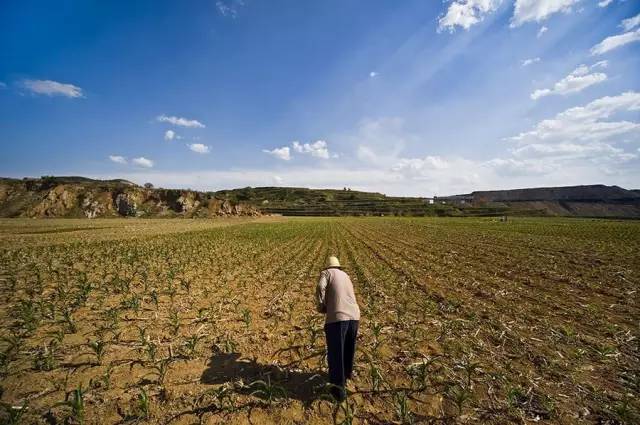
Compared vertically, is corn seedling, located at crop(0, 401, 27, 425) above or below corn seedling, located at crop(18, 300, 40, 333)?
below

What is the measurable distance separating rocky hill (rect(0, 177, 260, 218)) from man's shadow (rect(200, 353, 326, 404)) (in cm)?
7709

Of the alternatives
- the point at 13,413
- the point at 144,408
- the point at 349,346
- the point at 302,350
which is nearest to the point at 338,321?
the point at 349,346

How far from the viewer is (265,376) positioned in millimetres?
5637

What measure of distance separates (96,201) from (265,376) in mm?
83583

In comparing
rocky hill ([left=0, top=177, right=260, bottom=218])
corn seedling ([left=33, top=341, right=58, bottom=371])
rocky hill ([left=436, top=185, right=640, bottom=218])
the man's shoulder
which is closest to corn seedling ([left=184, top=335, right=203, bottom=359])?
corn seedling ([left=33, top=341, right=58, bottom=371])

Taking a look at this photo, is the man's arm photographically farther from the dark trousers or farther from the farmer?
the dark trousers

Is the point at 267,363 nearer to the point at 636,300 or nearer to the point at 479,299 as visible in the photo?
the point at 479,299

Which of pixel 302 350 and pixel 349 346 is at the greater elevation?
pixel 349 346

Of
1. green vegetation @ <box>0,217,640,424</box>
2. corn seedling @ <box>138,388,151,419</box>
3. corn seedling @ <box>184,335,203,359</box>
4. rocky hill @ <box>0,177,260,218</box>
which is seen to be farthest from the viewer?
rocky hill @ <box>0,177,260,218</box>

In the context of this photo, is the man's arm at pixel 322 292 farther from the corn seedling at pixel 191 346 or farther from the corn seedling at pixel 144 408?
the corn seedling at pixel 191 346

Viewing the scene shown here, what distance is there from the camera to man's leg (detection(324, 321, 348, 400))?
191 inches

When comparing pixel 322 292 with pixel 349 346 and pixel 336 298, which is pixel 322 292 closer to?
pixel 336 298

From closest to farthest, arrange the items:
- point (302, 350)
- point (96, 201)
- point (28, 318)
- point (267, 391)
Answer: point (267, 391), point (302, 350), point (28, 318), point (96, 201)

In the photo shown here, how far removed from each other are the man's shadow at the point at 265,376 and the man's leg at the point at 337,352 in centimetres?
47
